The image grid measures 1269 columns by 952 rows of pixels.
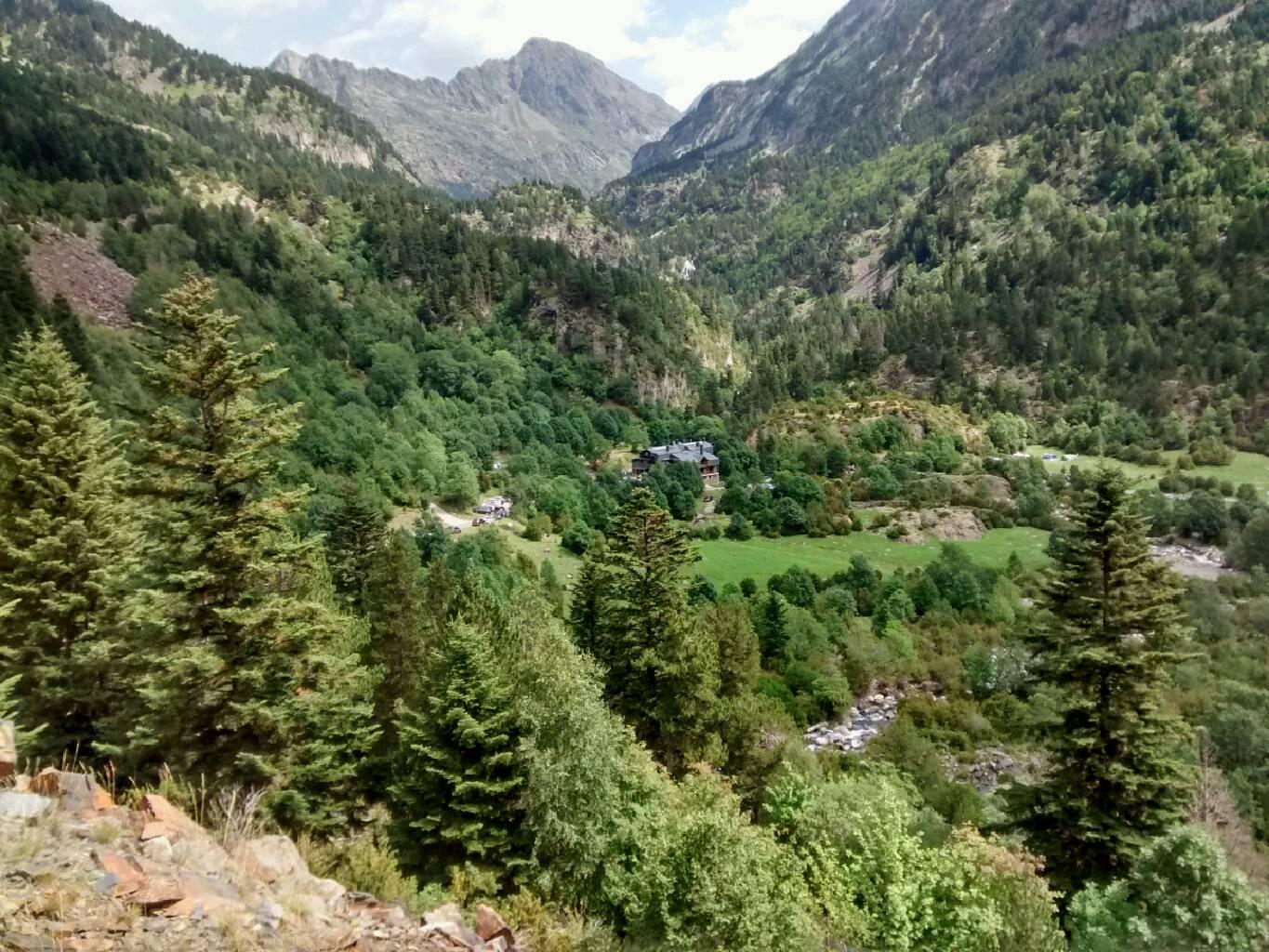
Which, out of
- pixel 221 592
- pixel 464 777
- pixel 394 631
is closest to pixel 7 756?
pixel 221 592

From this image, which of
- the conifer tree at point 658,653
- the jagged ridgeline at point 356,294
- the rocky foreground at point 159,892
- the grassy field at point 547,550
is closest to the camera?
the rocky foreground at point 159,892

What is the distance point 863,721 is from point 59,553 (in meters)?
55.9

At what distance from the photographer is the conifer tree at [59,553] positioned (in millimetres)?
19641

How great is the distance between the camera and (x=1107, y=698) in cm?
2280

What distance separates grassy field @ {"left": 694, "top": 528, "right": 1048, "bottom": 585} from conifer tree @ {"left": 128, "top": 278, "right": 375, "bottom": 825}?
63.5m

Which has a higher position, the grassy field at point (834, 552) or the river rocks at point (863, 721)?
the grassy field at point (834, 552)

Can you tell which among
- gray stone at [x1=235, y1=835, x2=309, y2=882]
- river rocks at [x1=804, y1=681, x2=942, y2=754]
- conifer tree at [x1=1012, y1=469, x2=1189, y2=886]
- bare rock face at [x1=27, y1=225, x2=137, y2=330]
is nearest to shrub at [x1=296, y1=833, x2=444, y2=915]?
gray stone at [x1=235, y1=835, x2=309, y2=882]

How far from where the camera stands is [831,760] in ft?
156

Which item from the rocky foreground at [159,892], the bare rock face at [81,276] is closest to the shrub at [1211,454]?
the rocky foreground at [159,892]

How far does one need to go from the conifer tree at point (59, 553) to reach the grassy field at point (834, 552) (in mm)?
63177

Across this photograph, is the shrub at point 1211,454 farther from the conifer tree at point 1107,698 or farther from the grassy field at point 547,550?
the conifer tree at point 1107,698

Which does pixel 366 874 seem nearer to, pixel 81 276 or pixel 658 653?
pixel 658 653

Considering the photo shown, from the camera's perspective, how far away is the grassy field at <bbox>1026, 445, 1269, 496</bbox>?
352ft

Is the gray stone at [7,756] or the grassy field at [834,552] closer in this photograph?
the gray stone at [7,756]
